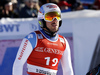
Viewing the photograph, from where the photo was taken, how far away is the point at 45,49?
3619 millimetres

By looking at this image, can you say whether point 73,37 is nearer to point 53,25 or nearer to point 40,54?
point 53,25

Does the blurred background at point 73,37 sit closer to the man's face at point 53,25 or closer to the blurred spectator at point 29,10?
the blurred spectator at point 29,10

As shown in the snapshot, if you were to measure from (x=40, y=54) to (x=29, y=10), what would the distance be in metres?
3.12

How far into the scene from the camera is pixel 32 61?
3582 millimetres

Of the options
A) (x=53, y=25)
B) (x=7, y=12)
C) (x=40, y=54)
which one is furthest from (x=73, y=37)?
(x=7, y=12)

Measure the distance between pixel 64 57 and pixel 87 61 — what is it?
1.48 metres

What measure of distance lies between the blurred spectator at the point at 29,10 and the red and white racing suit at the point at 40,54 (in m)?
2.80

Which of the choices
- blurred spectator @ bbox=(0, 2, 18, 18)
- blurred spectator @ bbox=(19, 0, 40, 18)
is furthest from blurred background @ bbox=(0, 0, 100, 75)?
blurred spectator @ bbox=(0, 2, 18, 18)

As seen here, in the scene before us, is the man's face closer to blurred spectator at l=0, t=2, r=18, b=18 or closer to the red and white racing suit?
the red and white racing suit

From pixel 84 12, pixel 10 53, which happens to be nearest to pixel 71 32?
pixel 84 12

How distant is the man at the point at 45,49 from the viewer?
348 centimetres

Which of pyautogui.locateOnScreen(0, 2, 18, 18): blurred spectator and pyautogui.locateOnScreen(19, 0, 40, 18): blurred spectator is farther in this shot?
pyautogui.locateOnScreen(0, 2, 18, 18): blurred spectator

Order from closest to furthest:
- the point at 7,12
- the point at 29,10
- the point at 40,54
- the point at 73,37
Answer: the point at 40,54, the point at 73,37, the point at 29,10, the point at 7,12

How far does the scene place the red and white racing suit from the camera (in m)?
3.45
